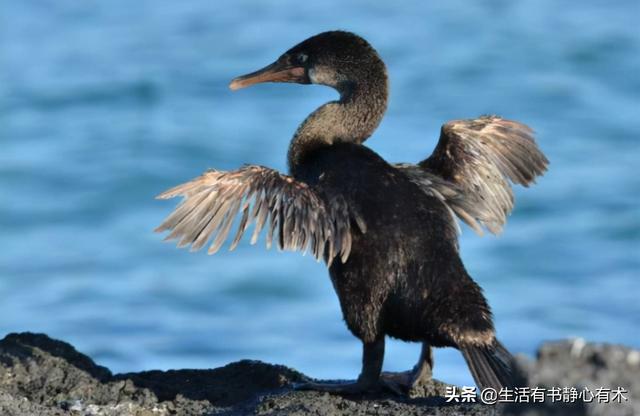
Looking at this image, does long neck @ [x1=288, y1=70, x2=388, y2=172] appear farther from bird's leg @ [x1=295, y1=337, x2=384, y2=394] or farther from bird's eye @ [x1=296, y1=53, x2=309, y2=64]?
bird's leg @ [x1=295, y1=337, x2=384, y2=394]

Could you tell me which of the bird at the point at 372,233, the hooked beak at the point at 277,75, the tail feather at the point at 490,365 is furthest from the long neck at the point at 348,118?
the tail feather at the point at 490,365

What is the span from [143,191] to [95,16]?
3949mm

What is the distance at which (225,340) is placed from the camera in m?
11.6

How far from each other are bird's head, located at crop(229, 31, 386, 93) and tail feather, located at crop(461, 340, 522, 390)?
167 cm

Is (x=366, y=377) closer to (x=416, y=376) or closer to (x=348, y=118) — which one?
(x=416, y=376)

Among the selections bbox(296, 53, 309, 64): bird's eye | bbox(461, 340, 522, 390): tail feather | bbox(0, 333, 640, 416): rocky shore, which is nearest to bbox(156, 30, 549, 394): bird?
bbox(461, 340, 522, 390): tail feather

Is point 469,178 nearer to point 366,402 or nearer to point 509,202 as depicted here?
point 509,202

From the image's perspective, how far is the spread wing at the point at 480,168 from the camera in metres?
6.80

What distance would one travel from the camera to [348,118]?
23.6 feet

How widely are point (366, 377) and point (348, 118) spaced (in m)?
1.34

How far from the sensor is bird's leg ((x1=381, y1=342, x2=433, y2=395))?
670cm

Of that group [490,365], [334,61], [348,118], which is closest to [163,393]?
[490,365]

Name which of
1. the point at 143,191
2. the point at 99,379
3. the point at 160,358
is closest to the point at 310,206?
the point at 99,379

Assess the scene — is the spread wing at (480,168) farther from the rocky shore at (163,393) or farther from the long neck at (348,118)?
the rocky shore at (163,393)
